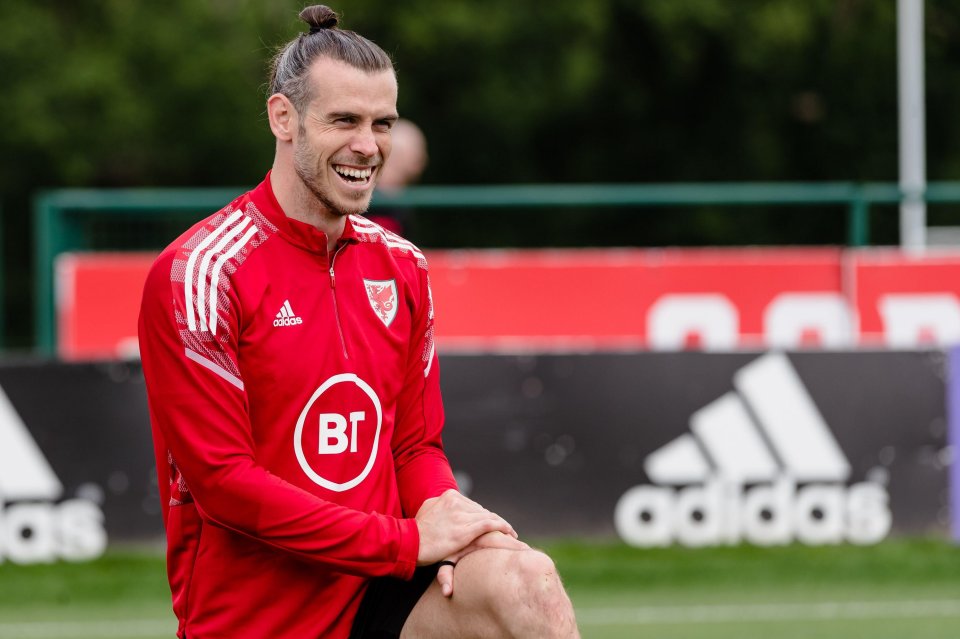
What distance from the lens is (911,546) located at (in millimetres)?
8906

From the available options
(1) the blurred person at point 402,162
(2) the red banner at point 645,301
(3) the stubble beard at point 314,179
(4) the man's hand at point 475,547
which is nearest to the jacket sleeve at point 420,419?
(4) the man's hand at point 475,547

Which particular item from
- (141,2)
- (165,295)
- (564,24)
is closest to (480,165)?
(564,24)

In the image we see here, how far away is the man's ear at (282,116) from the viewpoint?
3.60m

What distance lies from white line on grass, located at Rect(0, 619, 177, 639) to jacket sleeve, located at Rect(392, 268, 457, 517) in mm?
3877

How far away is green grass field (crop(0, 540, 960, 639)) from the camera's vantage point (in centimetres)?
754

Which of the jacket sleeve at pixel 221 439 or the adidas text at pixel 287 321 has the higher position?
the adidas text at pixel 287 321

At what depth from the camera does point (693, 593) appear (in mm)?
8320

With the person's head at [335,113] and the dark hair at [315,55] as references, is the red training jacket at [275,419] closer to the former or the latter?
the person's head at [335,113]

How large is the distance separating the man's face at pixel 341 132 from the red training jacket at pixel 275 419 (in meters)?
0.12

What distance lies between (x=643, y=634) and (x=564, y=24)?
71.7ft

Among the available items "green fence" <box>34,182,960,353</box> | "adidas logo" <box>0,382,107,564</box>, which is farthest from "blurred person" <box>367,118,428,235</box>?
"adidas logo" <box>0,382,107,564</box>

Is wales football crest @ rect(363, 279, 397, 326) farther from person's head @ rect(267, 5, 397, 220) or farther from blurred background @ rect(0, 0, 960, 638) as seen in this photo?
blurred background @ rect(0, 0, 960, 638)

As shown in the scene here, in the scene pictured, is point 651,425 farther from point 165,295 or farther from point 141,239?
point 165,295

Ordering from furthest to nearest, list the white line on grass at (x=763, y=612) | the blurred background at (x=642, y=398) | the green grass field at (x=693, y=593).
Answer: the blurred background at (x=642, y=398)
the white line on grass at (x=763, y=612)
the green grass field at (x=693, y=593)
